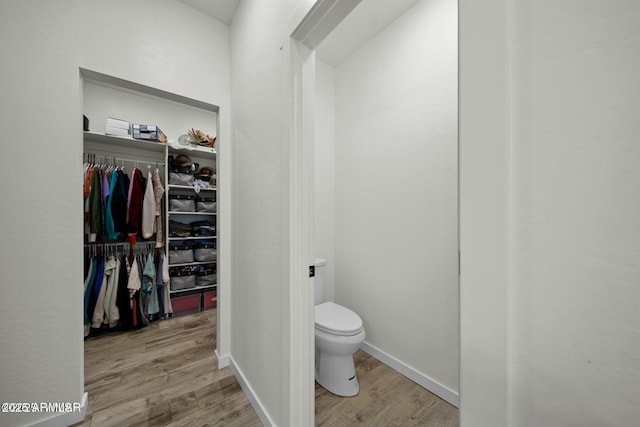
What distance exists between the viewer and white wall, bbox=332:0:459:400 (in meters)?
1.52

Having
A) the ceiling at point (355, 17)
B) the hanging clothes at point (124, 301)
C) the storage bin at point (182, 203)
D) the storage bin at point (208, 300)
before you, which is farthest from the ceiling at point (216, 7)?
the storage bin at point (208, 300)

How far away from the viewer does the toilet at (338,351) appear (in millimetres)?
1514

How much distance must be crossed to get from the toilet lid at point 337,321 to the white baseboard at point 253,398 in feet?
1.74

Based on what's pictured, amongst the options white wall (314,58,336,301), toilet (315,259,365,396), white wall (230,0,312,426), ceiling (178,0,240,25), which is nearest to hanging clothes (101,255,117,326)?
white wall (230,0,312,426)

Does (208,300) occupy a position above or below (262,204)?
below

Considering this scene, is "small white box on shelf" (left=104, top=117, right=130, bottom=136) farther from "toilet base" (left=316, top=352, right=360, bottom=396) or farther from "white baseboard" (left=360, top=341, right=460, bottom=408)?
"white baseboard" (left=360, top=341, right=460, bottom=408)

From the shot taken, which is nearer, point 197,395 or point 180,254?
point 197,395

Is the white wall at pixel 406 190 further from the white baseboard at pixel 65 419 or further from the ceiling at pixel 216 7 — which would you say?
the white baseboard at pixel 65 419

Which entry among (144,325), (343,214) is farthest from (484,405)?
(144,325)

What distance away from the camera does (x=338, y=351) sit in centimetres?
151

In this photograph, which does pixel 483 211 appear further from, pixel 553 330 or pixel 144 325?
pixel 144 325

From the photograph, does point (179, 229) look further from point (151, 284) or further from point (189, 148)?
point (189, 148)

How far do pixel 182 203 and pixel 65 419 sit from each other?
2.08 metres

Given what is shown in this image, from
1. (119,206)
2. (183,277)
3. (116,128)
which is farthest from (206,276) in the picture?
(116,128)
